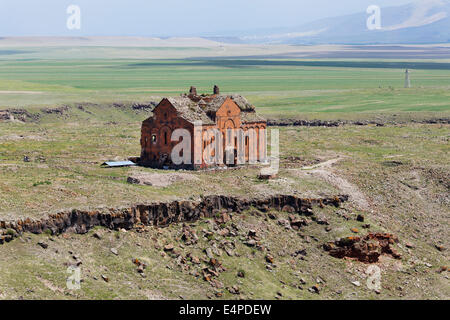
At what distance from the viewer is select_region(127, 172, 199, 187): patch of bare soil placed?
218ft

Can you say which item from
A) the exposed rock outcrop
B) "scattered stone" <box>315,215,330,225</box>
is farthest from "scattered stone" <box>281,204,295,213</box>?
"scattered stone" <box>315,215,330,225</box>

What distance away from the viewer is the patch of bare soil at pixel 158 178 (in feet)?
218

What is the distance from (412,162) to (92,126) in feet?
181

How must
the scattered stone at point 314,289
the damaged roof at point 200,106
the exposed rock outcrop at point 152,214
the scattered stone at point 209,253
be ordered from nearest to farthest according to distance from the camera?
the exposed rock outcrop at point 152,214 < the scattered stone at point 314,289 < the scattered stone at point 209,253 < the damaged roof at point 200,106

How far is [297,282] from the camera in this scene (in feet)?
186

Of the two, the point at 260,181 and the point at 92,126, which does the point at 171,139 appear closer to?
the point at 260,181

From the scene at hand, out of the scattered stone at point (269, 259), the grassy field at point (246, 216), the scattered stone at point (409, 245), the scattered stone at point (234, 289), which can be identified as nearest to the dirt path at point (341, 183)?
the grassy field at point (246, 216)

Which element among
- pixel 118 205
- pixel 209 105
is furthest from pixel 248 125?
pixel 118 205

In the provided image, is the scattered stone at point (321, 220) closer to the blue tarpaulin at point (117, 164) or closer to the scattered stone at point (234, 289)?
the scattered stone at point (234, 289)

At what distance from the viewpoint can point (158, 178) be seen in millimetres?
67438

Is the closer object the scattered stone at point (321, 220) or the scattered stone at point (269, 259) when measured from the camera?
the scattered stone at point (269, 259)

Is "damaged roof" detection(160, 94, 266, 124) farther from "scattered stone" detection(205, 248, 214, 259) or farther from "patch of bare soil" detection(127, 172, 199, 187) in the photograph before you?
"scattered stone" detection(205, 248, 214, 259)

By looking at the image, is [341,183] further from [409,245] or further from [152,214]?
[152,214]

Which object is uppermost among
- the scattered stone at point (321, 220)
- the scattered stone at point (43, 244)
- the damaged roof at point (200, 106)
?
the damaged roof at point (200, 106)
